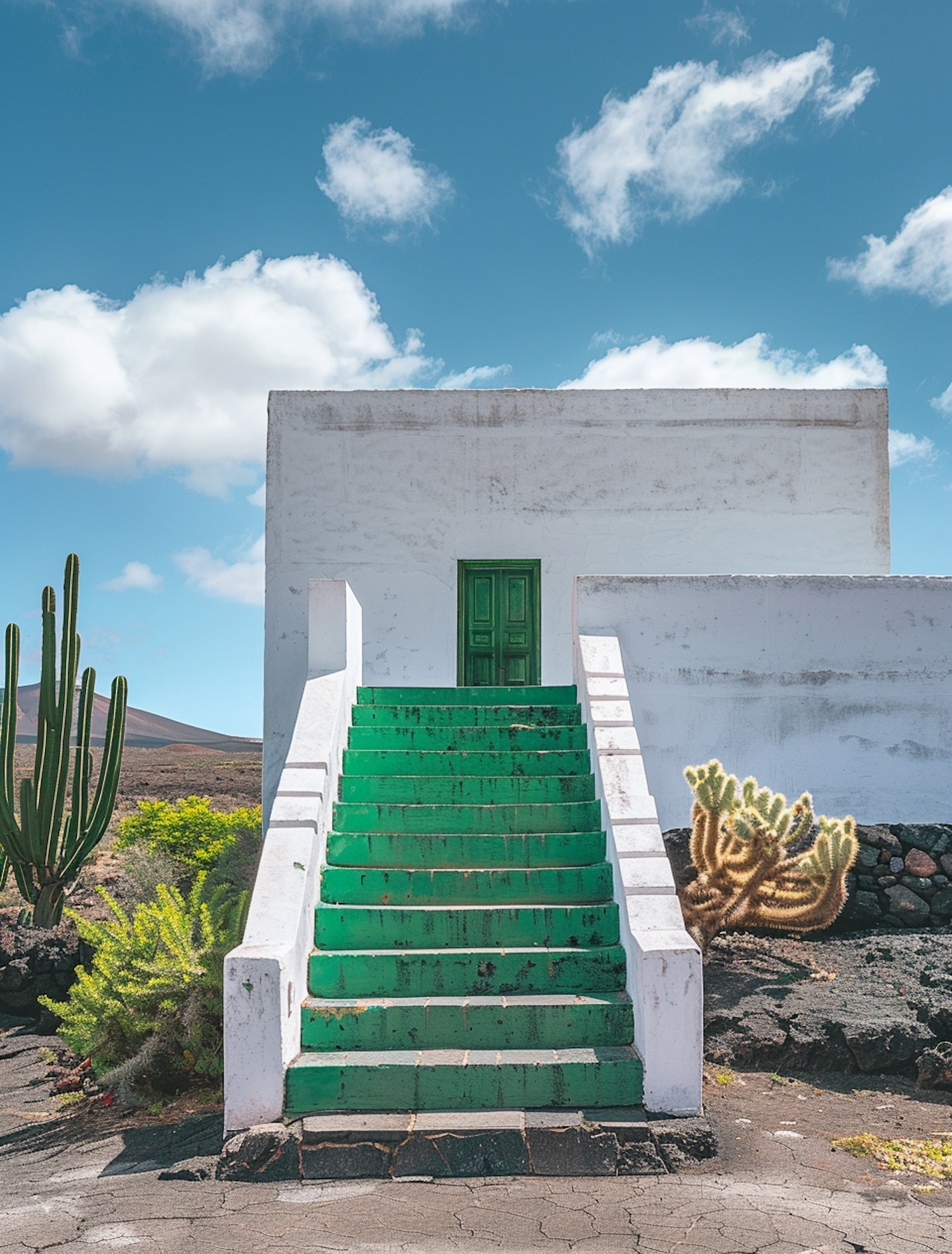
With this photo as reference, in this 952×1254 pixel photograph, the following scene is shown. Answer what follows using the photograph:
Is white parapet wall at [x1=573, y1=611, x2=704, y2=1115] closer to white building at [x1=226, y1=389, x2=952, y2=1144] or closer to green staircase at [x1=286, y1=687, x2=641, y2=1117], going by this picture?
green staircase at [x1=286, y1=687, x2=641, y2=1117]

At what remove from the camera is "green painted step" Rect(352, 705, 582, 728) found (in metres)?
7.78

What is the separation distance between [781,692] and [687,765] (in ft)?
3.30

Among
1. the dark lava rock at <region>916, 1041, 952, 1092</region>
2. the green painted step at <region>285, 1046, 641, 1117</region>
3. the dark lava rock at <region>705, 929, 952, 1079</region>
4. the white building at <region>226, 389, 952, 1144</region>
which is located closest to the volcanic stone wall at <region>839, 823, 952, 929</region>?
the dark lava rock at <region>705, 929, 952, 1079</region>

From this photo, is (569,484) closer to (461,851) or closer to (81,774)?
(461,851)

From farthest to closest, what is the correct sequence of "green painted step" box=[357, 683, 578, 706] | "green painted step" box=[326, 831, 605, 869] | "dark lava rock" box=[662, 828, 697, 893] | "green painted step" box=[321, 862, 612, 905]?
"green painted step" box=[357, 683, 578, 706] < "dark lava rock" box=[662, 828, 697, 893] < "green painted step" box=[326, 831, 605, 869] < "green painted step" box=[321, 862, 612, 905]

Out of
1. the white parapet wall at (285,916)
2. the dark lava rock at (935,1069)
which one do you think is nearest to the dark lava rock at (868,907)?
the dark lava rock at (935,1069)

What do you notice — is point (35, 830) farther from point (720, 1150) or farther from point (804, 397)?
point (804, 397)

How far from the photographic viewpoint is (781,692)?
330 inches

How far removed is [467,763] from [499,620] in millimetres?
3821

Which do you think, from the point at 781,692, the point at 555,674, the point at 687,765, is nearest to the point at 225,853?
the point at 555,674

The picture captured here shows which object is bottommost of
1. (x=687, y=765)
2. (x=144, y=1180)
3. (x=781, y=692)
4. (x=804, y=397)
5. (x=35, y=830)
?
(x=144, y=1180)

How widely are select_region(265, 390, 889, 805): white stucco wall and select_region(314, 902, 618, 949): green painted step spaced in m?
5.08

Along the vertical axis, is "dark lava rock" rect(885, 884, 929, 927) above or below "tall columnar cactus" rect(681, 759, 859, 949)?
below

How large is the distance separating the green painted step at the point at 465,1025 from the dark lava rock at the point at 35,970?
14.8 feet
